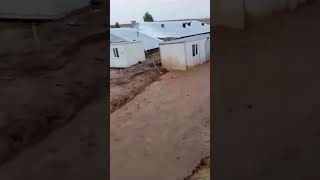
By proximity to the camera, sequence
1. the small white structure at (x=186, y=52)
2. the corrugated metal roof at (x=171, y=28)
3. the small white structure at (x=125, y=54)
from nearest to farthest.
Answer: the small white structure at (x=186, y=52), the small white structure at (x=125, y=54), the corrugated metal roof at (x=171, y=28)

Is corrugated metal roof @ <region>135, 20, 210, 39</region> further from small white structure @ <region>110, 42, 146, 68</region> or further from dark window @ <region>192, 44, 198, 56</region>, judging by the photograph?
dark window @ <region>192, 44, 198, 56</region>

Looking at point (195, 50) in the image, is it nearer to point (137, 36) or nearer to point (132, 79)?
point (132, 79)

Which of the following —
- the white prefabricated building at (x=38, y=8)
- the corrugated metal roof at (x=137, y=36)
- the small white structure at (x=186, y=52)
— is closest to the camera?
the white prefabricated building at (x=38, y=8)

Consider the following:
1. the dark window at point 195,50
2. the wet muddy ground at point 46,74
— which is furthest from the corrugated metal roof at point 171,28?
the wet muddy ground at point 46,74

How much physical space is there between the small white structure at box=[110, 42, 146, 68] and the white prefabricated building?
6.57 m

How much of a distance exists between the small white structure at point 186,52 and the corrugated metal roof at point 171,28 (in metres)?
1.49

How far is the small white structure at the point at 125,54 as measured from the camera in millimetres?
7339

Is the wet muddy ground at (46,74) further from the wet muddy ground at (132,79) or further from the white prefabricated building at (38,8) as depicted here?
the wet muddy ground at (132,79)

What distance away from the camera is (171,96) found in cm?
648

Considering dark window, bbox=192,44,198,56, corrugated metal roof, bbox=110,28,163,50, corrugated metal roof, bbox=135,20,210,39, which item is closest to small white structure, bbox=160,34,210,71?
dark window, bbox=192,44,198,56

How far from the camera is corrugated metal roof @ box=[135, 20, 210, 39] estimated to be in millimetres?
8758
